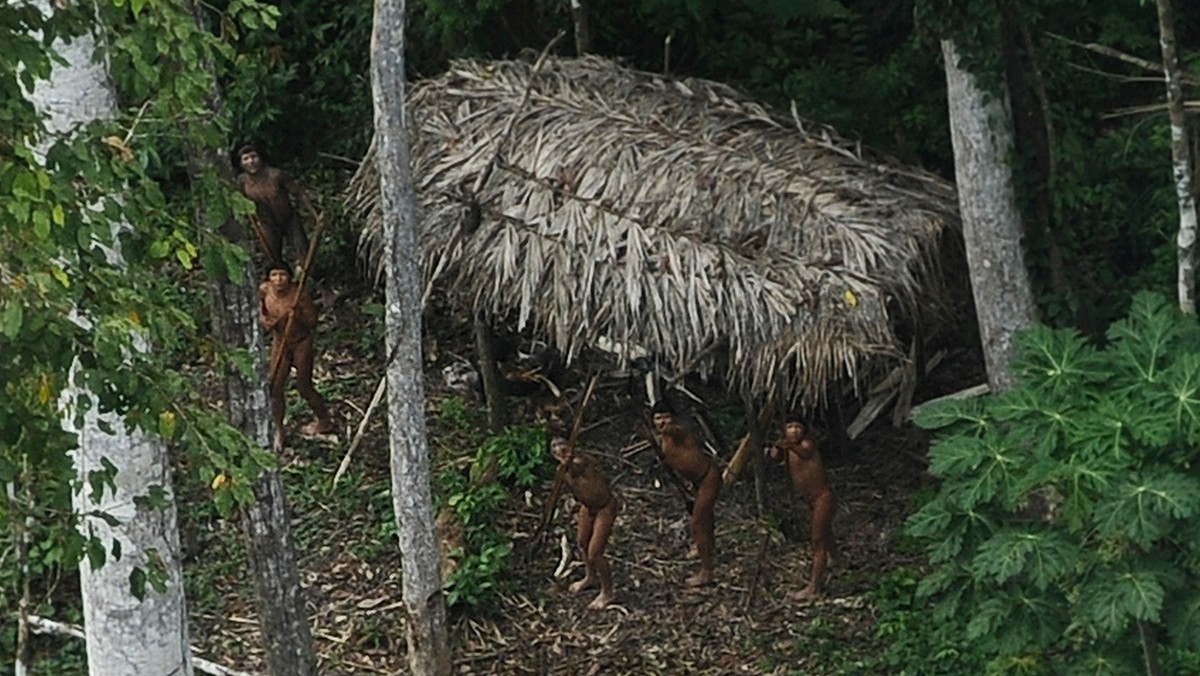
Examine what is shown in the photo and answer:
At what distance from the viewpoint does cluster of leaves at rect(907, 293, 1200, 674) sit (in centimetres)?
703

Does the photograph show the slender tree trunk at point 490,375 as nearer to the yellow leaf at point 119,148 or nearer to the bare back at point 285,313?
the bare back at point 285,313

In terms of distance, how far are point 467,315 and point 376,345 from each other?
1.01m

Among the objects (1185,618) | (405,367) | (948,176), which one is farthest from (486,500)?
(1185,618)

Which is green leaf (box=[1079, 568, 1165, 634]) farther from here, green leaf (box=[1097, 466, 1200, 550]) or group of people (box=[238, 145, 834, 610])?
group of people (box=[238, 145, 834, 610])

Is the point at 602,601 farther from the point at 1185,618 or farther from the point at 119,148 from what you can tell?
the point at 119,148

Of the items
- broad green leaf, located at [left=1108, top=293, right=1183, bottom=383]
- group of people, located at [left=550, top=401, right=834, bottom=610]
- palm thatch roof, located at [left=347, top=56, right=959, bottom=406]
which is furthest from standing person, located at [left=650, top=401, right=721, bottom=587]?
broad green leaf, located at [left=1108, top=293, right=1183, bottom=383]

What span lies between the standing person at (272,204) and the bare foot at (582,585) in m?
3.13

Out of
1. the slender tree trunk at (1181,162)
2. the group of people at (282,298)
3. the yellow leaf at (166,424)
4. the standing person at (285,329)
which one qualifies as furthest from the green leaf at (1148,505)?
the standing person at (285,329)

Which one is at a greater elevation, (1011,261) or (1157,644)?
(1011,261)

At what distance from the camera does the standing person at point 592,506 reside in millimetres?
10000

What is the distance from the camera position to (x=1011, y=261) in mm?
10117

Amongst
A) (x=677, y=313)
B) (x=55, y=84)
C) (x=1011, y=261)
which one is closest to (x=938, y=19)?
(x=1011, y=261)

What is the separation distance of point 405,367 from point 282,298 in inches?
81.2

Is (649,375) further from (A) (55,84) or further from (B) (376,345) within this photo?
(A) (55,84)
